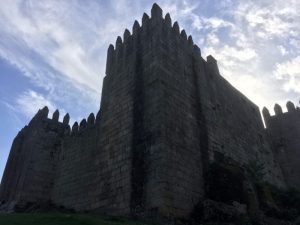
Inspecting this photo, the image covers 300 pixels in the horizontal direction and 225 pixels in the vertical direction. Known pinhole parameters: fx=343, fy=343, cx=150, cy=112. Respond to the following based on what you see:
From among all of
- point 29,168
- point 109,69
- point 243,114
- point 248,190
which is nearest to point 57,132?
point 29,168

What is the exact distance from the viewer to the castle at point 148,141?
32.2 feet

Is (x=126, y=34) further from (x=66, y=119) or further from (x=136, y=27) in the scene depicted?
(x=66, y=119)

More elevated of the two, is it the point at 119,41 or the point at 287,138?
the point at 119,41

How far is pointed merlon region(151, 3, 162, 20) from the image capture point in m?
13.0

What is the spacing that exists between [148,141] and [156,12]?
559 centimetres

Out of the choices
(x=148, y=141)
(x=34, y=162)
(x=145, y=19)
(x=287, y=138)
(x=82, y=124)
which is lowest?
(x=148, y=141)

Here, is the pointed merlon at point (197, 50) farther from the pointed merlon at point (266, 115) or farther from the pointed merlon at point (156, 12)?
the pointed merlon at point (266, 115)

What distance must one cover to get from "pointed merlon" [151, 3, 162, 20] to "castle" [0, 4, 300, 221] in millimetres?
45

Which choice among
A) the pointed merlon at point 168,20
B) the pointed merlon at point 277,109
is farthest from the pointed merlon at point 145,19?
the pointed merlon at point 277,109

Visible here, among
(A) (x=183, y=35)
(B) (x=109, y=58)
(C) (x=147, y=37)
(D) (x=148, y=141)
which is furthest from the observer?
(B) (x=109, y=58)

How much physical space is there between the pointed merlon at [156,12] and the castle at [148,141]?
45 millimetres

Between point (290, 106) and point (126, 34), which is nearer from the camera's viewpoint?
point (126, 34)

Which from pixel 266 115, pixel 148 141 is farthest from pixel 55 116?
pixel 266 115

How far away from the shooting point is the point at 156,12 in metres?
13.1
